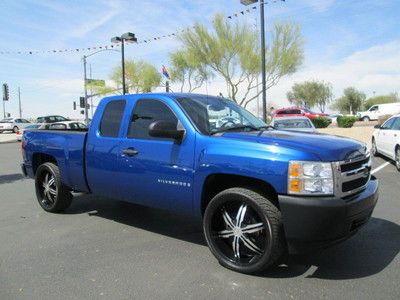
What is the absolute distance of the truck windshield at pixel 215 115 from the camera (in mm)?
5012

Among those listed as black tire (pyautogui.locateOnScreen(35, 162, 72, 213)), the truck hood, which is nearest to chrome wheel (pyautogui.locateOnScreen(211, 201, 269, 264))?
the truck hood

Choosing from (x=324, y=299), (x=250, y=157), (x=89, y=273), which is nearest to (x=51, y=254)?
(x=89, y=273)

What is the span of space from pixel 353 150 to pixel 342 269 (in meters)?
1.20

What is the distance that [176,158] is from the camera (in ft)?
16.0

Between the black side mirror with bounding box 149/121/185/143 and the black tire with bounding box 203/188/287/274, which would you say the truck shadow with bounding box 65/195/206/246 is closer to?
the black tire with bounding box 203/188/287/274

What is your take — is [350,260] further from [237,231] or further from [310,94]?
[310,94]

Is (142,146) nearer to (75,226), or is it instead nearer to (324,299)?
(75,226)

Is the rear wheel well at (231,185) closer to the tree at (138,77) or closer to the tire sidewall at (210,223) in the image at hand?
the tire sidewall at (210,223)

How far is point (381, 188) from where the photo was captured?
8.89 meters

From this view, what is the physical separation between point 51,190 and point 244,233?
394 cm

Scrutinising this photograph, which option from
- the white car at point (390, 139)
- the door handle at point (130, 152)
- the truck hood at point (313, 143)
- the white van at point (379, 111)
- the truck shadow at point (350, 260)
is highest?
the white van at point (379, 111)

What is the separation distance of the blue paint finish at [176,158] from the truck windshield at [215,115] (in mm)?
125

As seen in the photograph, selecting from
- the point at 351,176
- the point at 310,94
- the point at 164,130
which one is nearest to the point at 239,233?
the point at 351,176

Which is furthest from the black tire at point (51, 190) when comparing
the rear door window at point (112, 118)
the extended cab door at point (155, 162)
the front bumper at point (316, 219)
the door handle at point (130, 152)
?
the front bumper at point (316, 219)
